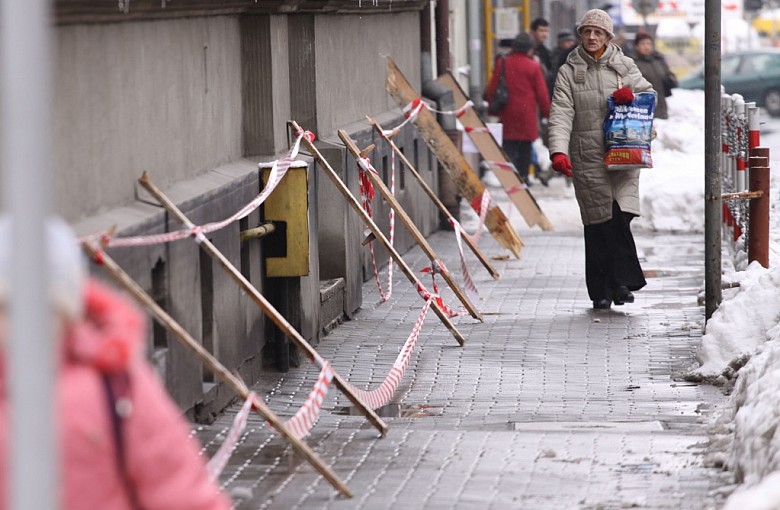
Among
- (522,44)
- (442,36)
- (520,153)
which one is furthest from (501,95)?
(442,36)

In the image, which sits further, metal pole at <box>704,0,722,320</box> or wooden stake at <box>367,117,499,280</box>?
wooden stake at <box>367,117,499,280</box>

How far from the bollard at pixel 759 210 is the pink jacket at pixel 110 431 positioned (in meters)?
7.52

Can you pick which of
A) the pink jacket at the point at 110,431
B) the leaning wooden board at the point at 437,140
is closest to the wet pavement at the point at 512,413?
the leaning wooden board at the point at 437,140

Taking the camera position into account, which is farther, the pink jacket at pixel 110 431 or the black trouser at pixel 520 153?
the black trouser at pixel 520 153

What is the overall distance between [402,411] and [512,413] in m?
0.55

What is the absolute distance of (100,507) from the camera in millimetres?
3189

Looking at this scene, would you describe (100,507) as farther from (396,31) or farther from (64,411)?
(396,31)

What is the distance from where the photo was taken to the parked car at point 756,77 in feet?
131

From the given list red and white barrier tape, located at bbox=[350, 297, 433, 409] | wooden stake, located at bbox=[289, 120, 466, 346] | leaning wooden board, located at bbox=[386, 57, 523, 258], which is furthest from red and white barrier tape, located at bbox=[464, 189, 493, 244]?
red and white barrier tape, located at bbox=[350, 297, 433, 409]

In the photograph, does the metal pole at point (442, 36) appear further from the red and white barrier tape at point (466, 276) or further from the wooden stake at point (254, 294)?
the wooden stake at point (254, 294)

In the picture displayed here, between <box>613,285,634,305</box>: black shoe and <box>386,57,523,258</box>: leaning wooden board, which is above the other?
<box>386,57,523,258</box>: leaning wooden board

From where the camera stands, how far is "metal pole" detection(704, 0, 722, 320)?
9469 millimetres

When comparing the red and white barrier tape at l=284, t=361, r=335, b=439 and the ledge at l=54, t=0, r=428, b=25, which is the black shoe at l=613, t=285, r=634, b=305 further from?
the red and white barrier tape at l=284, t=361, r=335, b=439

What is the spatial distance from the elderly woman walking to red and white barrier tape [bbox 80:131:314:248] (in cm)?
187
